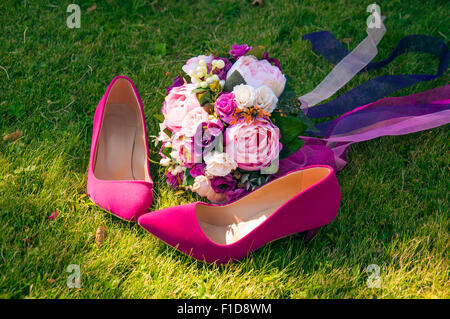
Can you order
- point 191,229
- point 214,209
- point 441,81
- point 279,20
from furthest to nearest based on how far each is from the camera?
1. point 279,20
2. point 441,81
3. point 214,209
4. point 191,229

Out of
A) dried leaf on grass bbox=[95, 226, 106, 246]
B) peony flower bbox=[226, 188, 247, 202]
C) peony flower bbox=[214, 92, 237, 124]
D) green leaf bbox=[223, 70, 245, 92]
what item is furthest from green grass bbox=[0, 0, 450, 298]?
green leaf bbox=[223, 70, 245, 92]

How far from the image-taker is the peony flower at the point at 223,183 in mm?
1798

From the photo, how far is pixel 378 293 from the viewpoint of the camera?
1563 mm

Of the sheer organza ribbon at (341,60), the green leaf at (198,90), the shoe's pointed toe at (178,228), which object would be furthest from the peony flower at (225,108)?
the sheer organza ribbon at (341,60)

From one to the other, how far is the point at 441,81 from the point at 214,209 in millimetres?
1852

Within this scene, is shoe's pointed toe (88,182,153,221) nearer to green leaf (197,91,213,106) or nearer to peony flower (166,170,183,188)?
peony flower (166,170,183,188)

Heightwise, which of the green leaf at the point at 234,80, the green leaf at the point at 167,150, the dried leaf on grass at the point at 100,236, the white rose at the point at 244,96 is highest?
the green leaf at the point at 234,80

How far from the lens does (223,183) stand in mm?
1824

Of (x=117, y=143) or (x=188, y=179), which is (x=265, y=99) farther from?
(x=117, y=143)

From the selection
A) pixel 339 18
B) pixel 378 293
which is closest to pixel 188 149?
pixel 378 293

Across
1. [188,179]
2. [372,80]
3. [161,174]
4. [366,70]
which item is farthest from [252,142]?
[366,70]

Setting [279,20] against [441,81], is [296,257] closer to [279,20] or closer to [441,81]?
[441,81]

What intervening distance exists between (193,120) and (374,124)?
108 centimetres

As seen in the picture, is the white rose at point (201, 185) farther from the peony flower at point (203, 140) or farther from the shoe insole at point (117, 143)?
the shoe insole at point (117, 143)
